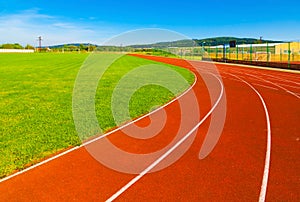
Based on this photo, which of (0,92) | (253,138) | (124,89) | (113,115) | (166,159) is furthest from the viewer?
(124,89)

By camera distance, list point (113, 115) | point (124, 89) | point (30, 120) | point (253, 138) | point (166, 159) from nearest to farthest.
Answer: point (166, 159) < point (253, 138) < point (30, 120) < point (113, 115) < point (124, 89)

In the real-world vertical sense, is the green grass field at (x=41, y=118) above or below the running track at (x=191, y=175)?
above

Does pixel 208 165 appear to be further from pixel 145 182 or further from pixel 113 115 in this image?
pixel 113 115

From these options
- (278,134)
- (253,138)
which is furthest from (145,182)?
(278,134)

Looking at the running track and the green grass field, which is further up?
the green grass field

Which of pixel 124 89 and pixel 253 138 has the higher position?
pixel 124 89

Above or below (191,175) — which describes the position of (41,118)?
above

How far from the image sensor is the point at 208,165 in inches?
211

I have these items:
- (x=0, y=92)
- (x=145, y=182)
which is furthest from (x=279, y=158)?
(x=0, y=92)

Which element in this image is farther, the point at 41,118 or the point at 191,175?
the point at 41,118

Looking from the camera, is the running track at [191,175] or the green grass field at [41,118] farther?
the green grass field at [41,118]

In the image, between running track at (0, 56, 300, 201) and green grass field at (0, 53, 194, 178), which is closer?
running track at (0, 56, 300, 201)

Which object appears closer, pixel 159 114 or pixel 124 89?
pixel 159 114

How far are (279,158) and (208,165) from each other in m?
1.48
